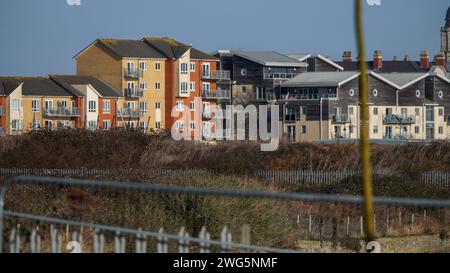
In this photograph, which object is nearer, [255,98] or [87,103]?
[87,103]

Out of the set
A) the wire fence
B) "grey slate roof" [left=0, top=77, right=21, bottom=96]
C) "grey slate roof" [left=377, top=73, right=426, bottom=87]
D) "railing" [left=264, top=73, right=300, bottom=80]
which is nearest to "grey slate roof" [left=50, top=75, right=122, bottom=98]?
"grey slate roof" [left=0, top=77, right=21, bottom=96]

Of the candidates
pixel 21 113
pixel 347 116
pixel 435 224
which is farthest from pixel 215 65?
pixel 435 224

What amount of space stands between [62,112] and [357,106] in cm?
1936

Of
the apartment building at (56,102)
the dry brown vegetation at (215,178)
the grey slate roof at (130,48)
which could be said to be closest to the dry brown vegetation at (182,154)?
the dry brown vegetation at (215,178)

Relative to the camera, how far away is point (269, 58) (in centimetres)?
7362

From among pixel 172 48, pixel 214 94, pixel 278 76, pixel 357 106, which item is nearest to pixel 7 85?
pixel 172 48

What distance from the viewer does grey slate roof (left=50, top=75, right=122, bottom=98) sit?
6688 centimetres

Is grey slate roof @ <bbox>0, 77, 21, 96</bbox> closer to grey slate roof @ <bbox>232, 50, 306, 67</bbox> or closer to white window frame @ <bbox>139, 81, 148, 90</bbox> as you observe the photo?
white window frame @ <bbox>139, 81, 148, 90</bbox>

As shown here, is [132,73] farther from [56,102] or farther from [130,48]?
[56,102]

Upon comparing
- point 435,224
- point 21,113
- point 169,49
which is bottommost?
point 435,224

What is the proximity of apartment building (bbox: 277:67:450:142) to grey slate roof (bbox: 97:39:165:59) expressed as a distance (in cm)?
917

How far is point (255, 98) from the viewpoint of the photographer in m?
73.2
